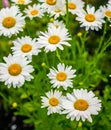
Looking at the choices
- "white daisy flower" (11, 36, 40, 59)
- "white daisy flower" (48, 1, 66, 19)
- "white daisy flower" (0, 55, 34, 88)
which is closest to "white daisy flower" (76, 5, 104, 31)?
"white daisy flower" (48, 1, 66, 19)

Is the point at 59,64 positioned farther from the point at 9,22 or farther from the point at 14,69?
the point at 9,22

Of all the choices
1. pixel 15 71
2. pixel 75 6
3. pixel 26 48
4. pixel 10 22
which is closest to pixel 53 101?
pixel 15 71

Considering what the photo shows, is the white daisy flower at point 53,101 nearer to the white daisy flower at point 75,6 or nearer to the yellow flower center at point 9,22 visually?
the yellow flower center at point 9,22

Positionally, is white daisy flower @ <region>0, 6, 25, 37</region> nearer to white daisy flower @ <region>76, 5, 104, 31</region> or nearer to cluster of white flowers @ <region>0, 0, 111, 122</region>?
cluster of white flowers @ <region>0, 0, 111, 122</region>

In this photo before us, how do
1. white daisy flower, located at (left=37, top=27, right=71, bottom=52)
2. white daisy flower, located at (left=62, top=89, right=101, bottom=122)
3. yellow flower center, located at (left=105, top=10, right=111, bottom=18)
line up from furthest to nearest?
yellow flower center, located at (left=105, top=10, right=111, bottom=18)
white daisy flower, located at (left=37, top=27, right=71, bottom=52)
white daisy flower, located at (left=62, top=89, right=101, bottom=122)

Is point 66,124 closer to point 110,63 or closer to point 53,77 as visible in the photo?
point 53,77

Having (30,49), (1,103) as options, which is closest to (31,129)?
(1,103)
